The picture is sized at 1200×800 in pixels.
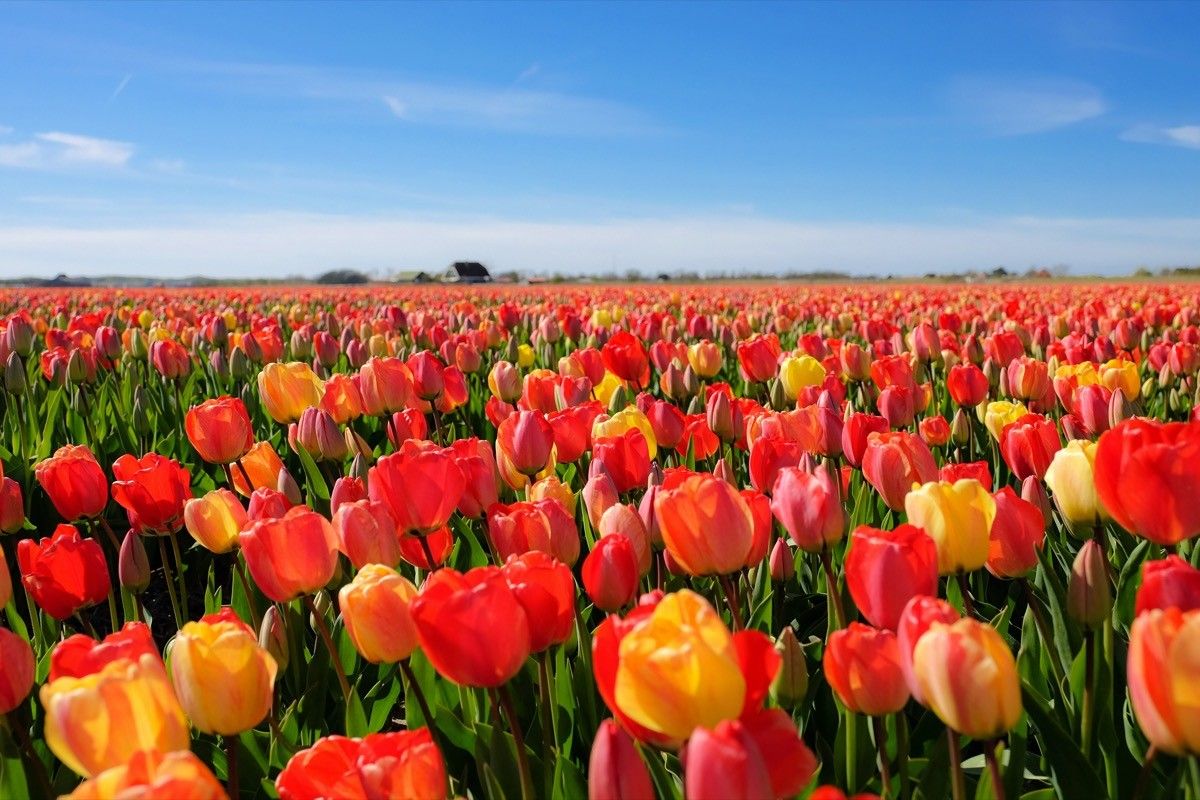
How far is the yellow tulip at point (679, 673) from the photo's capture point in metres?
0.89

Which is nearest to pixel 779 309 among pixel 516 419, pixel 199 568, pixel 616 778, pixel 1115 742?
pixel 199 568

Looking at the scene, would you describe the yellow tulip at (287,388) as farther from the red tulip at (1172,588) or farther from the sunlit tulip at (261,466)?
the red tulip at (1172,588)

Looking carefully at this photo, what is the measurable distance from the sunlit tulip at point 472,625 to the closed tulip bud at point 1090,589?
0.85m

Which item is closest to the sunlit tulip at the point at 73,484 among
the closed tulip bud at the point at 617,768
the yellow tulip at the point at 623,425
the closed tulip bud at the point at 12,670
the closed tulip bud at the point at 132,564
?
the closed tulip bud at the point at 132,564

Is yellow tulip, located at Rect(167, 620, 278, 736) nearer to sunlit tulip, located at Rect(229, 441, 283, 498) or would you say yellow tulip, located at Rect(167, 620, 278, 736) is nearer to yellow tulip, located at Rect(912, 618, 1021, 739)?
yellow tulip, located at Rect(912, 618, 1021, 739)

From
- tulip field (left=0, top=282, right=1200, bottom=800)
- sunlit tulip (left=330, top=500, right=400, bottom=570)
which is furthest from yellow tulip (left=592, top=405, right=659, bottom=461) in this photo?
sunlit tulip (left=330, top=500, right=400, bottom=570)

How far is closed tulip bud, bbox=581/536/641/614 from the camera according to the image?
141 cm

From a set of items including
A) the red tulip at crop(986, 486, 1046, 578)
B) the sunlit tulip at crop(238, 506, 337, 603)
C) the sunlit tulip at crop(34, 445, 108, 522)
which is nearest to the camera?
the sunlit tulip at crop(238, 506, 337, 603)

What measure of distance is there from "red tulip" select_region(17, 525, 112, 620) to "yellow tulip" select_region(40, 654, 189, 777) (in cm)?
91

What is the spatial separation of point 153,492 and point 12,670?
90 cm

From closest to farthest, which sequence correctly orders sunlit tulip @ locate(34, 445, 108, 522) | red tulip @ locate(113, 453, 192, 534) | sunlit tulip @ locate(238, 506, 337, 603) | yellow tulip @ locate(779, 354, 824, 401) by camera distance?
sunlit tulip @ locate(238, 506, 337, 603) < red tulip @ locate(113, 453, 192, 534) < sunlit tulip @ locate(34, 445, 108, 522) < yellow tulip @ locate(779, 354, 824, 401)

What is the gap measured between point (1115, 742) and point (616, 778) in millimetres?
896

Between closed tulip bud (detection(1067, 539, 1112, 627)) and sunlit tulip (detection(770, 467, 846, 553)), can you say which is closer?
closed tulip bud (detection(1067, 539, 1112, 627))

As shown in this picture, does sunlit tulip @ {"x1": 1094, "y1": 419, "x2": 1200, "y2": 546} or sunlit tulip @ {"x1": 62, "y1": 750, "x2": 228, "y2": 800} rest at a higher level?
sunlit tulip @ {"x1": 1094, "y1": 419, "x2": 1200, "y2": 546}
